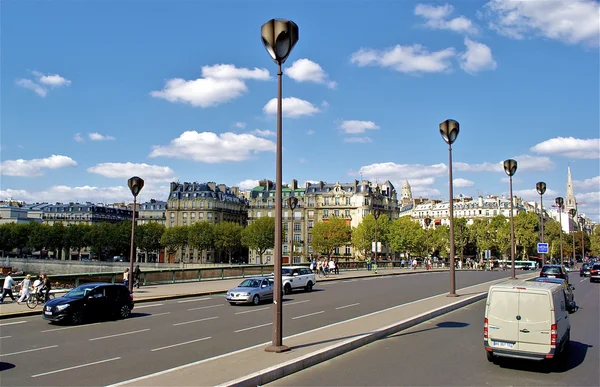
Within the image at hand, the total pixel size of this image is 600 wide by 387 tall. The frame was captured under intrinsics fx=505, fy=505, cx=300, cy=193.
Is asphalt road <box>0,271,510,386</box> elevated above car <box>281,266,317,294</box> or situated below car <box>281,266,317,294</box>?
below

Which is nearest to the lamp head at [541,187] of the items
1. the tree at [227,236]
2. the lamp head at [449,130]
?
the lamp head at [449,130]

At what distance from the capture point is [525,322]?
10938 millimetres

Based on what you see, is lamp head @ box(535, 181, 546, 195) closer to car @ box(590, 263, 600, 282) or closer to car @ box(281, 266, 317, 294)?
car @ box(590, 263, 600, 282)

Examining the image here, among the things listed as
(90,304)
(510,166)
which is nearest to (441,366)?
(90,304)

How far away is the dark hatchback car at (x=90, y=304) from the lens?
59.4ft

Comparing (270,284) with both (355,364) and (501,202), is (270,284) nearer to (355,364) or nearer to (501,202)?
(355,364)

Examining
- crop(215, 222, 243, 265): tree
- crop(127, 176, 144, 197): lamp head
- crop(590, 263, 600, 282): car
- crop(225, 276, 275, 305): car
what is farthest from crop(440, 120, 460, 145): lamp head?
crop(215, 222, 243, 265): tree

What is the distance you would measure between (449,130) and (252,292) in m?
12.7

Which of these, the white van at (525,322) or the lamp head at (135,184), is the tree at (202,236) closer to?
the lamp head at (135,184)

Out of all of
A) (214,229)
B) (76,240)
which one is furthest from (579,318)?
(76,240)

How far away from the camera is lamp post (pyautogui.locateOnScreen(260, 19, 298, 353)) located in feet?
38.1

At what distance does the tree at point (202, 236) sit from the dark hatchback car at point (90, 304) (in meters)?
90.5

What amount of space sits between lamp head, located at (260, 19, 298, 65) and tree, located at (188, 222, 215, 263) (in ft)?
329

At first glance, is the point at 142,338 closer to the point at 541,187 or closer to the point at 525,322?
the point at 525,322
